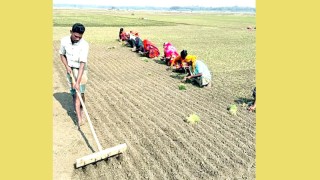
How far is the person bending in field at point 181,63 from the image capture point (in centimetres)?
983

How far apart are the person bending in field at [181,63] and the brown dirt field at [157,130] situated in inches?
22.8

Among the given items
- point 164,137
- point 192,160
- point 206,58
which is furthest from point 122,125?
point 206,58

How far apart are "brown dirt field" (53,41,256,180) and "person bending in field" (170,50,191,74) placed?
22.8 inches

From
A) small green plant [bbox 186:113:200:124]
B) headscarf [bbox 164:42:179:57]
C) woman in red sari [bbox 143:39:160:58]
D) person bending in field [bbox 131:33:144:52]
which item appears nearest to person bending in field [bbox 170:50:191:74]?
headscarf [bbox 164:42:179:57]

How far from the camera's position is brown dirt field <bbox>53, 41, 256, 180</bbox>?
16.2ft

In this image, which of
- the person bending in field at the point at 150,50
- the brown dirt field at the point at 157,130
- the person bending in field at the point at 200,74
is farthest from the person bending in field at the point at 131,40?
the person bending in field at the point at 200,74

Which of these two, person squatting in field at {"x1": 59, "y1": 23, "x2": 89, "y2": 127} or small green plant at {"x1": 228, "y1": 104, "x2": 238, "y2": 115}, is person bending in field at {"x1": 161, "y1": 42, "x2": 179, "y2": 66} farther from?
person squatting in field at {"x1": 59, "y1": 23, "x2": 89, "y2": 127}

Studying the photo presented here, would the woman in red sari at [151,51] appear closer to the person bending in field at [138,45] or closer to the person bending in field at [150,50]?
the person bending in field at [150,50]

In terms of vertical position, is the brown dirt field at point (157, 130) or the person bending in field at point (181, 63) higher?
the person bending in field at point (181, 63)

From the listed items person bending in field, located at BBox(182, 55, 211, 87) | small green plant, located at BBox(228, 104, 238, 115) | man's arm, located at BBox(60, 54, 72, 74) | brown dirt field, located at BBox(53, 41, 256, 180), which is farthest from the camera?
person bending in field, located at BBox(182, 55, 211, 87)

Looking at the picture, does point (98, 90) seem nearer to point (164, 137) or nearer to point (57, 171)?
point (164, 137)

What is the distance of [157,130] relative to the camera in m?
6.32

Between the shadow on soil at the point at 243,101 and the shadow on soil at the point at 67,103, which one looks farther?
the shadow on soil at the point at 243,101

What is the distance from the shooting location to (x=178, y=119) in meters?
6.90
